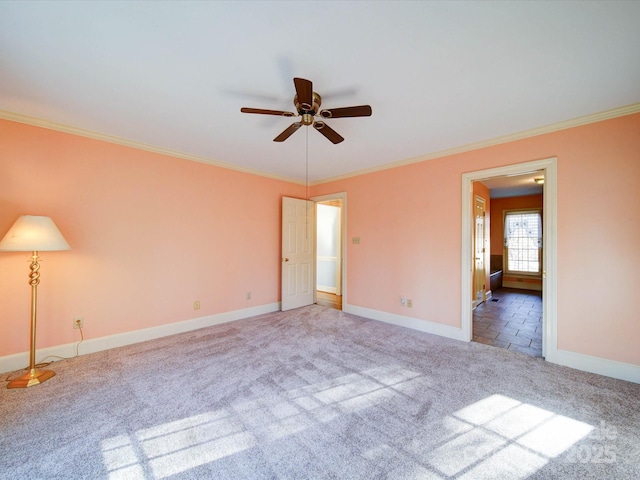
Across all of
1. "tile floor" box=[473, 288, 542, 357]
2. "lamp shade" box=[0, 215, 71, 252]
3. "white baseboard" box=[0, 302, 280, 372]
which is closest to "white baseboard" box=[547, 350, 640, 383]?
"tile floor" box=[473, 288, 542, 357]

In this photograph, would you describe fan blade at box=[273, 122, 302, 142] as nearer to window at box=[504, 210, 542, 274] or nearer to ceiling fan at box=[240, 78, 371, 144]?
ceiling fan at box=[240, 78, 371, 144]

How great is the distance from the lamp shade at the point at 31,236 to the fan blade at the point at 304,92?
2.67 meters

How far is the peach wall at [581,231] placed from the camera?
8.07 feet

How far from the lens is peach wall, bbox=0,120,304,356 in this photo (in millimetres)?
2660

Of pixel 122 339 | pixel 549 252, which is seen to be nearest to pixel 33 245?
pixel 122 339

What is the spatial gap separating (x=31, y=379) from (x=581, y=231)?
5.57 meters

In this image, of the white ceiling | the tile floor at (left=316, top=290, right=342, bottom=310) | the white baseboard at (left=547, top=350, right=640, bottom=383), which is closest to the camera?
the white ceiling

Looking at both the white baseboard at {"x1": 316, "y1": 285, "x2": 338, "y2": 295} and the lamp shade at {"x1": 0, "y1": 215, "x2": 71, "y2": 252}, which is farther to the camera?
the white baseboard at {"x1": 316, "y1": 285, "x2": 338, "y2": 295}

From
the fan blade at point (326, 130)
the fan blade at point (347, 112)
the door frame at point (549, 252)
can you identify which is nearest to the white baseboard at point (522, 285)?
the door frame at point (549, 252)

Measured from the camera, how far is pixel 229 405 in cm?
207

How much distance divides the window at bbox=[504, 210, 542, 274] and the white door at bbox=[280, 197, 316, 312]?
5732 millimetres

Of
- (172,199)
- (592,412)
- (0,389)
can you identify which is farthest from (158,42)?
(592,412)

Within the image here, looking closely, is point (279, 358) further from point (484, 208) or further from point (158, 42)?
point (484, 208)

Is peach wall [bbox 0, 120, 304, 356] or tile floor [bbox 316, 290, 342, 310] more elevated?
peach wall [bbox 0, 120, 304, 356]
